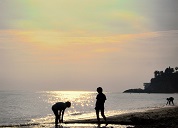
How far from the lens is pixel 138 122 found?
66.8 feet

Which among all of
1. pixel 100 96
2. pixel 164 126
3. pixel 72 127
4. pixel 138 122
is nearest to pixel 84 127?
pixel 72 127

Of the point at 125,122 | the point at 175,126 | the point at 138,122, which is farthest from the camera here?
the point at 125,122

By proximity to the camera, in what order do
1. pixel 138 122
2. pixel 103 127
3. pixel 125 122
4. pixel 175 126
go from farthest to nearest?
pixel 125 122
pixel 138 122
pixel 103 127
pixel 175 126

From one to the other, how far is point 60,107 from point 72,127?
4.81 feet

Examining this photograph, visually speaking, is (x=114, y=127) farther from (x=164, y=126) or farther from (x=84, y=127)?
(x=164, y=126)

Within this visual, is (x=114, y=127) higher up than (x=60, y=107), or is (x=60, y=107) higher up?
(x=60, y=107)

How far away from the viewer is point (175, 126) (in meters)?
16.9

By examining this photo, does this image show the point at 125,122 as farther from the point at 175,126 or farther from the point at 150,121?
the point at 175,126

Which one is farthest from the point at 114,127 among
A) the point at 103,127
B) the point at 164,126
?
the point at 164,126

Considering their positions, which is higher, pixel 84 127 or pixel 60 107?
pixel 60 107

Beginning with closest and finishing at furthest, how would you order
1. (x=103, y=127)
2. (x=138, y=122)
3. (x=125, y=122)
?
(x=103, y=127) → (x=138, y=122) → (x=125, y=122)

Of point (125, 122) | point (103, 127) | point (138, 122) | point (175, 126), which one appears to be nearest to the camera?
point (175, 126)

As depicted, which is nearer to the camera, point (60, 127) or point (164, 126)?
point (164, 126)

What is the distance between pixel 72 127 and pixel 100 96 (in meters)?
2.61
